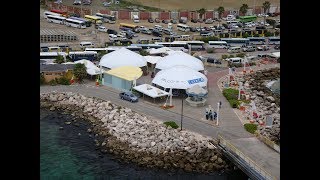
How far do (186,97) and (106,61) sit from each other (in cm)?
200

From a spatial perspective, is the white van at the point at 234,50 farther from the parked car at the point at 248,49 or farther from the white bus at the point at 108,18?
the white bus at the point at 108,18

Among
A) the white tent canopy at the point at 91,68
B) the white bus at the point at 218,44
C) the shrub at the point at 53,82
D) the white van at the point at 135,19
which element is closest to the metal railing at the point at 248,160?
the white tent canopy at the point at 91,68

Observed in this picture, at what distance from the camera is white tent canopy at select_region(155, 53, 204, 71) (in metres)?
8.13

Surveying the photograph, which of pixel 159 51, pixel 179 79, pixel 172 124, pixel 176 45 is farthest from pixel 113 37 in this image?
pixel 172 124

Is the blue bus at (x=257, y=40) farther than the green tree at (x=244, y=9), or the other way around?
the green tree at (x=244, y=9)

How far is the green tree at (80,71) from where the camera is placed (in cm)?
772

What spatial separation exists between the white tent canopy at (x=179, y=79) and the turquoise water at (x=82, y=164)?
1.64 meters

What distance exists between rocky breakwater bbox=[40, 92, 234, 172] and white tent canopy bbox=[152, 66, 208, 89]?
3.03 ft

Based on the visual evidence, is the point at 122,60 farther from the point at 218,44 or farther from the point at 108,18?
the point at 108,18

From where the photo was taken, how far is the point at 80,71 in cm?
772

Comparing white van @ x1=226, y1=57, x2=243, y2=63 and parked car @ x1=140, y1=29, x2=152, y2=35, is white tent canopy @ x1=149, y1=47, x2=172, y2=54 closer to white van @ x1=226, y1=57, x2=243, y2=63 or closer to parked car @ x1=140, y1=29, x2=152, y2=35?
white van @ x1=226, y1=57, x2=243, y2=63

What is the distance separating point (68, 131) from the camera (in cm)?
603
